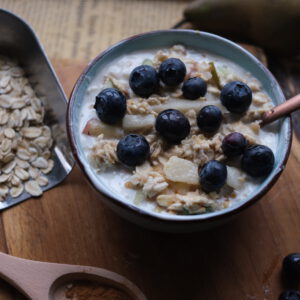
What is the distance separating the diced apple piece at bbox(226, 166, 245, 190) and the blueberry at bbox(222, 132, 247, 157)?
41 millimetres

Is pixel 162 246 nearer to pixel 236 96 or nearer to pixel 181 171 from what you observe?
pixel 181 171

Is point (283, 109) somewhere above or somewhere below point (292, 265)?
above

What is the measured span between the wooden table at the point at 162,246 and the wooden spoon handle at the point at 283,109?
1.00 ft

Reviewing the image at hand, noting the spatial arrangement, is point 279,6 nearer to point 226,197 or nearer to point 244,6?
point 244,6

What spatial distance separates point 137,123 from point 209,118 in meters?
0.18

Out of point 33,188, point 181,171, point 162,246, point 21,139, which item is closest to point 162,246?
point 162,246

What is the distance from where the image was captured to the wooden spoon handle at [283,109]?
1289mm

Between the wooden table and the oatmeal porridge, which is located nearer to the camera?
the oatmeal porridge

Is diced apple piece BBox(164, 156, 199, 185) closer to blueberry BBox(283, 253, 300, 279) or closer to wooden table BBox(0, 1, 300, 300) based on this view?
wooden table BBox(0, 1, 300, 300)

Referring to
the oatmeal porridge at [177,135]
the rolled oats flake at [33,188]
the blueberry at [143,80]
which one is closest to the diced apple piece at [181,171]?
the oatmeal porridge at [177,135]

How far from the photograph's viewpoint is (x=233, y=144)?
121 cm

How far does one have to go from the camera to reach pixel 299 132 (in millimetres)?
1631

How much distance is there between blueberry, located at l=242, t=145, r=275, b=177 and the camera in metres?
1.20

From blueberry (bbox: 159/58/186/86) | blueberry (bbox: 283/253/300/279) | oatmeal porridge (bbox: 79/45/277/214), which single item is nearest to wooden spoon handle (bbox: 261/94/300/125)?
oatmeal porridge (bbox: 79/45/277/214)
